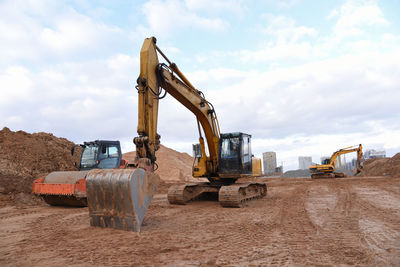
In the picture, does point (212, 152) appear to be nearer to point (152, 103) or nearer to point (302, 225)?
point (152, 103)

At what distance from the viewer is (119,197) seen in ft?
17.3

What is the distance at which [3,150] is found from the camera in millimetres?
17203

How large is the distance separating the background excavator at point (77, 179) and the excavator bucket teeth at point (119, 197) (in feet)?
12.0

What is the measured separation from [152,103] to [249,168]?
4979 mm

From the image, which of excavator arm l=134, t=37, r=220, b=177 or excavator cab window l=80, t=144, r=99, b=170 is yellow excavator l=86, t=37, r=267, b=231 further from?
excavator cab window l=80, t=144, r=99, b=170

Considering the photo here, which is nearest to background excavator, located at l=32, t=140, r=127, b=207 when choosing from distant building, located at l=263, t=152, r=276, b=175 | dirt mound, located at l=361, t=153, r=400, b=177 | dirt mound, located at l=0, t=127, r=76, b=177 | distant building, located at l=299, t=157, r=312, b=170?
dirt mound, located at l=0, t=127, r=76, b=177

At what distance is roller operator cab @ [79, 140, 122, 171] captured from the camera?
11.0 meters

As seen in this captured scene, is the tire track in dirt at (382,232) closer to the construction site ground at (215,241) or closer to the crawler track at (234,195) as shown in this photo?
the construction site ground at (215,241)

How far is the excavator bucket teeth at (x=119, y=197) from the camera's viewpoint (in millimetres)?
5180

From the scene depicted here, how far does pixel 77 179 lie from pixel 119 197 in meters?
4.45

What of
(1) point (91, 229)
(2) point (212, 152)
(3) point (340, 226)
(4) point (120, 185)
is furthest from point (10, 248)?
(2) point (212, 152)

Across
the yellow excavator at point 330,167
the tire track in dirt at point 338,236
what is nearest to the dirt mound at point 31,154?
the tire track in dirt at point 338,236

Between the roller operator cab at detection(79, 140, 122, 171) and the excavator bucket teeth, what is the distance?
18.2ft

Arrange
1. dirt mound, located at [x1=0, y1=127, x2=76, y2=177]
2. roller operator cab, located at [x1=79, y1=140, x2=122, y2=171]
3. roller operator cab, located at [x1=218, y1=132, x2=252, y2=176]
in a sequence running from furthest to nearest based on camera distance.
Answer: dirt mound, located at [x1=0, y1=127, x2=76, y2=177], roller operator cab, located at [x1=79, y1=140, x2=122, y2=171], roller operator cab, located at [x1=218, y1=132, x2=252, y2=176]
